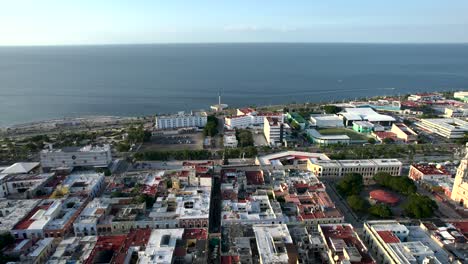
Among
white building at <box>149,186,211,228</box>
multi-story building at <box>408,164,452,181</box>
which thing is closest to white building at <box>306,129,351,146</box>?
multi-story building at <box>408,164,452,181</box>

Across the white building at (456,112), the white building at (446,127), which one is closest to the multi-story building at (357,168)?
the white building at (446,127)

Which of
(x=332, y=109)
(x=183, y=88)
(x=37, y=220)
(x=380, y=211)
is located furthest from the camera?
(x=183, y=88)

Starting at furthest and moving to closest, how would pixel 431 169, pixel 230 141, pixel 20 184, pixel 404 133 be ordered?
pixel 404 133 → pixel 230 141 → pixel 431 169 → pixel 20 184

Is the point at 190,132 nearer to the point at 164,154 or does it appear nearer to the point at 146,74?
the point at 164,154

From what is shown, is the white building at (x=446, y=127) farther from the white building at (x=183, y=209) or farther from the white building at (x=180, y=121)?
the white building at (x=183, y=209)

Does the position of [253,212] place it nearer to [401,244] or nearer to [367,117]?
[401,244]

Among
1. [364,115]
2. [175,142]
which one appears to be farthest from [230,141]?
[364,115]

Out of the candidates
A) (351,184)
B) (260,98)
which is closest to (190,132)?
(351,184)
